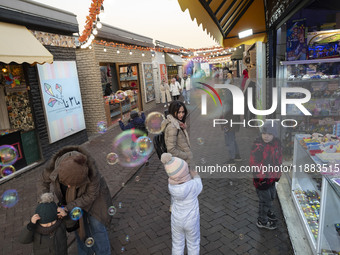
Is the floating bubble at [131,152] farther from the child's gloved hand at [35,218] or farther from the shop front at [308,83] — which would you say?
the child's gloved hand at [35,218]

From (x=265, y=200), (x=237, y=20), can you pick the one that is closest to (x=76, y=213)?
(x=265, y=200)

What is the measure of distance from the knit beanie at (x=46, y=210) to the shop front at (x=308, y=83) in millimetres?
3118

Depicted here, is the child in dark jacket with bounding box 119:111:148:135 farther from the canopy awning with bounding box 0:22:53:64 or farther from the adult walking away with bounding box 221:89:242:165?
the canopy awning with bounding box 0:22:53:64

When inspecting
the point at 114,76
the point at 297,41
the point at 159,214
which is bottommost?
the point at 159,214

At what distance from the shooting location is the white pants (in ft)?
9.53

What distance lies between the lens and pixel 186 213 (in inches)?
113

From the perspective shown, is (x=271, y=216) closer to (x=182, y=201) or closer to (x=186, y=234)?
(x=186, y=234)

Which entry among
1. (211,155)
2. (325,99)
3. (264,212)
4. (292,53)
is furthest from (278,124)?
(264,212)

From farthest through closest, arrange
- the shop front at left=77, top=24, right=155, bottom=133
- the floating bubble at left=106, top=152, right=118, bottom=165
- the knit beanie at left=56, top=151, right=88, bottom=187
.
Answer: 1. the shop front at left=77, top=24, right=155, bottom=133
2. the floating bubble at left=106, top=152, right=118, bottom=165
3. the knit beanie at left=56, top=151, right=88, bottom=187

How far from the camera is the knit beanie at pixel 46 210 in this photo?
2438mm

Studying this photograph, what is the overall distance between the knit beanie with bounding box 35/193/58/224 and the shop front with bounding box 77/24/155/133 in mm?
5164

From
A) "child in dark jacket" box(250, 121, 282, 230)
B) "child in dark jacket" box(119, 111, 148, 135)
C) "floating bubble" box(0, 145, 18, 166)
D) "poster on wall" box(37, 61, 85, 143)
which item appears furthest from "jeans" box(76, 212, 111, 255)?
"poster on wall" box(37, 61, 85, 143)

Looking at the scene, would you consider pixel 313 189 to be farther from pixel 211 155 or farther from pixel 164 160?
pixel 211 155

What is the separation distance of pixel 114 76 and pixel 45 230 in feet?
46.6
